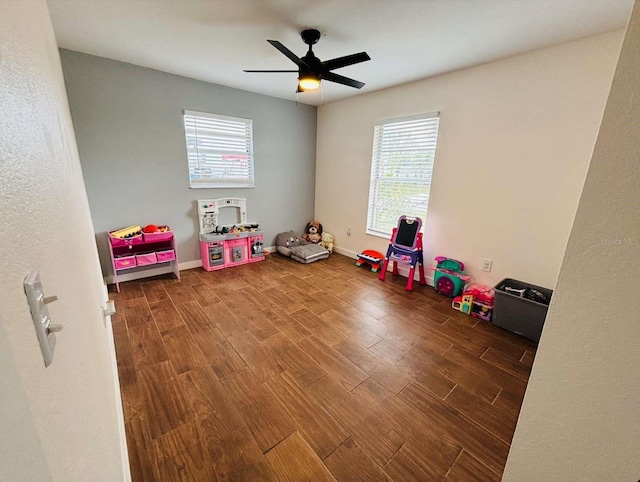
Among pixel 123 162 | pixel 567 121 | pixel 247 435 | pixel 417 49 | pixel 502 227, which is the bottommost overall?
pixel 247 435

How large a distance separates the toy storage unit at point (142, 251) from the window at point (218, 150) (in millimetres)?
819

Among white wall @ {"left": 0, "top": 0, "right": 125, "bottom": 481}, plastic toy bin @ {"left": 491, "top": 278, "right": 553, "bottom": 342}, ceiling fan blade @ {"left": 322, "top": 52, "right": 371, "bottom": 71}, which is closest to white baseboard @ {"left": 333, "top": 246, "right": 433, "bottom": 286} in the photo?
plastic toy bin @ {"left": 491, "top": 278, "right": 553, "bottom": 342}

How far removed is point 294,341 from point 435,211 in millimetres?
2224

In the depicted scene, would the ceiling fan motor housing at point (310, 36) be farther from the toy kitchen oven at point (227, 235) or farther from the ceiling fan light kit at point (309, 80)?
the toy kitchen oven at point (227, 235)

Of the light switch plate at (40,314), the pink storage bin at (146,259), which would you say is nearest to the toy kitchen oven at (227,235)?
the pink storage bin at (146,259)

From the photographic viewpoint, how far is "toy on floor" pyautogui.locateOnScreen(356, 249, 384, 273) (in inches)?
148

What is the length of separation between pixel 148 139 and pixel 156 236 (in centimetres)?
112

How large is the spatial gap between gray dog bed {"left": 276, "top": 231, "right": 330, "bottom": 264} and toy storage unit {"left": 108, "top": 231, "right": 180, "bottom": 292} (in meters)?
1.57

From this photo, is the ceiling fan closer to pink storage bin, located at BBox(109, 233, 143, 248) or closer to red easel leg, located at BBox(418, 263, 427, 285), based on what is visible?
red easel leg, located at BBox(418, 263, 427, 285)

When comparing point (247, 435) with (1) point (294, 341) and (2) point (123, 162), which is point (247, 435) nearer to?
(1) point (294, 341)

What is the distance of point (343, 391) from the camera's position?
5.52 feet

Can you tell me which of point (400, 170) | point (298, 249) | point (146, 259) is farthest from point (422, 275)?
point (146, 259)

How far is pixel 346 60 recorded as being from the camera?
6.83 ft

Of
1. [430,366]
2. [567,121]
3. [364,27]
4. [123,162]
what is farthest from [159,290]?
[567,121]
